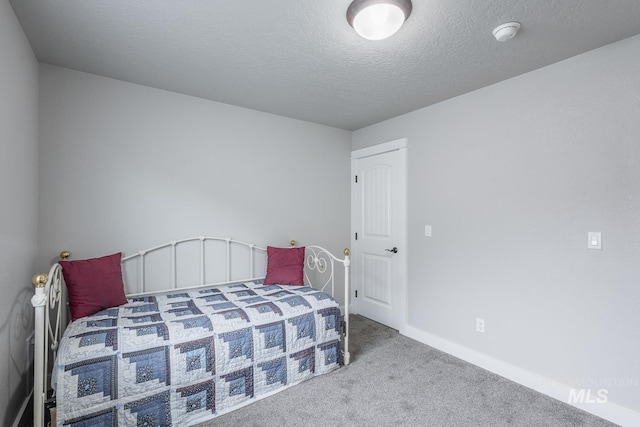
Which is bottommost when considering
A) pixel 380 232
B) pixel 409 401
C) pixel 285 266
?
pixel 409 401

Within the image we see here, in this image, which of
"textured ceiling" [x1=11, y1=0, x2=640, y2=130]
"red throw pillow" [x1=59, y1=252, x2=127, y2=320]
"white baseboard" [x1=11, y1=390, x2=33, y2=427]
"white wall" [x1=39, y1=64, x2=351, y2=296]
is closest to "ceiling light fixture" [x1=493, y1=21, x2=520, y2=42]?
"textured ceiling" [x1=11, y1=0, x2=640, y2=130]

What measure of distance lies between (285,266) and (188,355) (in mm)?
1320

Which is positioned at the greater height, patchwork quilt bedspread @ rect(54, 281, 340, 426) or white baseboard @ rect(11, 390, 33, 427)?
patchwork quilt bedspread @ rect(54, 281, 340, 426)

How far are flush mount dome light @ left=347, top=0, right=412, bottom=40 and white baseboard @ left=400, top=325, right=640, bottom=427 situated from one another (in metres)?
2.57

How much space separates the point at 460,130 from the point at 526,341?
5.98 ft

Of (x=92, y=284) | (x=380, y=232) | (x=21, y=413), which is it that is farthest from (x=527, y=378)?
(x=21, y=413)

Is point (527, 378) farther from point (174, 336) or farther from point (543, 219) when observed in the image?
point (174, 336)

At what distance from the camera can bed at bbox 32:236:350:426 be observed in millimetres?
1560

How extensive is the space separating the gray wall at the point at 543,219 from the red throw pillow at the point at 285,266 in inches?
49.5

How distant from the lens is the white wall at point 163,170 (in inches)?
88.9

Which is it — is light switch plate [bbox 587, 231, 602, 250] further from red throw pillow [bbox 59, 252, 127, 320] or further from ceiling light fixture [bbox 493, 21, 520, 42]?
red throw pillow [bbox 59, 252, 127, 320]

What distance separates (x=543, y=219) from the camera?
86.7 inches

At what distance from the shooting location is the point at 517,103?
234 centimetres

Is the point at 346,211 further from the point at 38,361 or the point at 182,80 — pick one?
the point at 38,361
